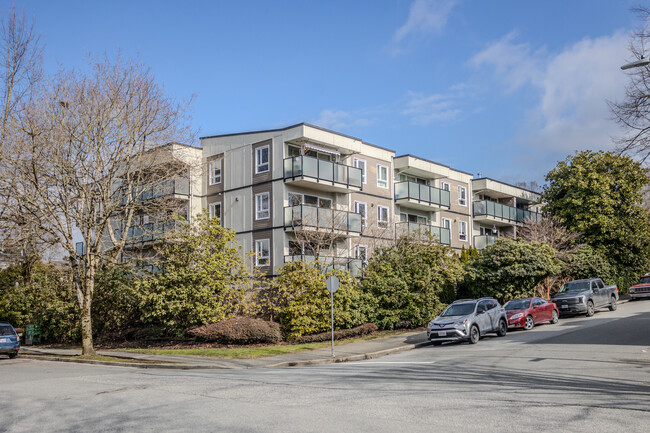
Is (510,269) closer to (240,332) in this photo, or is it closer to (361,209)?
(361,209)

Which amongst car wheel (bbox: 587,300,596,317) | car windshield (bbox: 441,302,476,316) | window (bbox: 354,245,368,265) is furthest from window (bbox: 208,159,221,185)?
car wheel (bbox: 587,300,596,317)

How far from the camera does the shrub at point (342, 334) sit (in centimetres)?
2493

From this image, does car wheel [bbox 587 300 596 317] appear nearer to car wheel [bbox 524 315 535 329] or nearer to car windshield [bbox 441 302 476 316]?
car wheel [bbox 524 315 535 329]

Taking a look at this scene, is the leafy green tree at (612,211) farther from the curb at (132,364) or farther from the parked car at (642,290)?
the curb at (132,364)

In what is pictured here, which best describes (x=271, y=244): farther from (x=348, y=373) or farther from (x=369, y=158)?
(x=348, y=373)

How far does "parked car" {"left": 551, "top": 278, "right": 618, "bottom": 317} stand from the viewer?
29.2 m

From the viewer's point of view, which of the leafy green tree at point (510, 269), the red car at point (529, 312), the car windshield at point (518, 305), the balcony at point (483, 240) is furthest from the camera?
the balcony at point (483, 240)

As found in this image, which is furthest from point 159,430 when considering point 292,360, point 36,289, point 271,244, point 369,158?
point 369,158

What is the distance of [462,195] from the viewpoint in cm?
4831

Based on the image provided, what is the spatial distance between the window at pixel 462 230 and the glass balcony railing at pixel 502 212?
168cm

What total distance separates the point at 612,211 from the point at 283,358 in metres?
30.8

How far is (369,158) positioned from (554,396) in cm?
3022

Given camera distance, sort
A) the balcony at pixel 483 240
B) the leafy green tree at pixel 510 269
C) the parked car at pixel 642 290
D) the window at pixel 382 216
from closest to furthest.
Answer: the leafy green tree at pixel 510 269, the parked car at pixel 642 290, the window at pixel 382 216, the balcony at pixel 483 240

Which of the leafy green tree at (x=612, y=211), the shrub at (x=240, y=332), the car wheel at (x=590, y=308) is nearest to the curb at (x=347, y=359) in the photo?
the shrub at (x=240, y=332)
